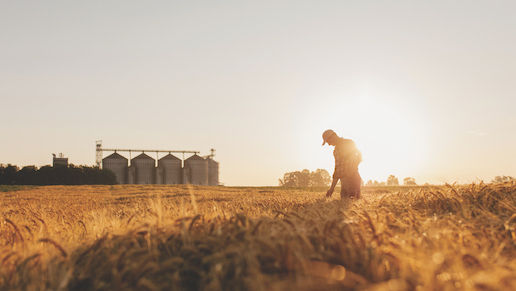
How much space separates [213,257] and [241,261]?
0.17 m

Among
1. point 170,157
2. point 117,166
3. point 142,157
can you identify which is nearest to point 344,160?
point 170,157

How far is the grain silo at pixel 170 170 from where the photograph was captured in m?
85.1

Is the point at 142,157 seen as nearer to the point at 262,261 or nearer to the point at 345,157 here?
the point at 345,157

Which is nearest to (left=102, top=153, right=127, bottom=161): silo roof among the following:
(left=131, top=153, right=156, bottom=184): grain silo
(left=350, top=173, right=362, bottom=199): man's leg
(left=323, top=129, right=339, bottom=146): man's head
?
(left=131, top=153, right=156, bottom=184): grain silo

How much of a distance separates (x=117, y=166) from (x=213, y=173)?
70.2ft

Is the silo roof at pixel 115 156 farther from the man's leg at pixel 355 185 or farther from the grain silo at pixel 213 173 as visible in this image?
the man's leg at pixel 355 185

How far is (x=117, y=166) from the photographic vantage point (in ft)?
275

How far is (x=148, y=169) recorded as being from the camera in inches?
3339

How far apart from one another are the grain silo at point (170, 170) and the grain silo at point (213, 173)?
7298 millimetres

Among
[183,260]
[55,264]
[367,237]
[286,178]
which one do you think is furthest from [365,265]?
[286,178]

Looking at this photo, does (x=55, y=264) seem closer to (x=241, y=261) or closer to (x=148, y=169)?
(x=241, y=261)

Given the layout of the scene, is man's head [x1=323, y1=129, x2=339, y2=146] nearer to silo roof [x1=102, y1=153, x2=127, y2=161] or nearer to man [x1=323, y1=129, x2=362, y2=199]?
man [x1=323, y1=129, x2=362, y2=199]

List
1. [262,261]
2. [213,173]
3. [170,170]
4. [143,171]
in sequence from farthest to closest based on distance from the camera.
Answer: [213,173]
[170,170]
[143,171]
[262,261]

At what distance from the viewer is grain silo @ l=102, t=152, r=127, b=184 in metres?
83.2
